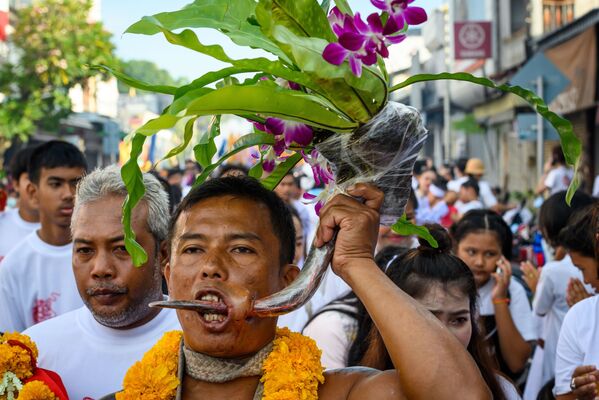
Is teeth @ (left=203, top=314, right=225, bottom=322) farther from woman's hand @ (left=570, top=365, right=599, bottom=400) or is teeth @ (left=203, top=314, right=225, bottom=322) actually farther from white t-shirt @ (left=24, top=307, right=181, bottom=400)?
woman's hand @ (left=570, top=365, right=599, bottom=400)

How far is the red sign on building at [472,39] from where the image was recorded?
2622 centimetres

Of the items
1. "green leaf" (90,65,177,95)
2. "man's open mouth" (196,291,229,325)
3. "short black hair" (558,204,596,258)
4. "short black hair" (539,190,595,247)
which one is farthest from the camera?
"short black hair" (539,190,595,247)

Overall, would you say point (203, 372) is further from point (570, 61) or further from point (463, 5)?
point (463, 5)

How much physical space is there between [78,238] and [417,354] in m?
1.84

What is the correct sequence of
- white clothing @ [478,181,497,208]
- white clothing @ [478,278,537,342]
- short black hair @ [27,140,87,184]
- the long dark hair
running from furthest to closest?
white clothing @ [478,181,497,208]
short black hair @ [27,140,87,184]
white clothing @ [478,278,537,342]
the long dark hair

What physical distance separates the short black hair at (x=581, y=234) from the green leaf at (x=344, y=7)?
3011 mm

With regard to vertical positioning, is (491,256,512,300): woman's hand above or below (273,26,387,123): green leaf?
below

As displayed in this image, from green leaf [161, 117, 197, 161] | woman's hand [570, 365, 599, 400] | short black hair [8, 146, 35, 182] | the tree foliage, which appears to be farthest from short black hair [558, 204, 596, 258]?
the tree foliage

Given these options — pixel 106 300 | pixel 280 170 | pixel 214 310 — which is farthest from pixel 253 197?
pixel 106 300

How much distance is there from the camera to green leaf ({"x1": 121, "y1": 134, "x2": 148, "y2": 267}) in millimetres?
2332

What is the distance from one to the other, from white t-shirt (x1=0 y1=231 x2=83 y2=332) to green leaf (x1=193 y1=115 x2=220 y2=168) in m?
2.41

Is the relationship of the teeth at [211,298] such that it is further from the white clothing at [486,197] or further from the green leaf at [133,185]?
the white clothing at [486,197]

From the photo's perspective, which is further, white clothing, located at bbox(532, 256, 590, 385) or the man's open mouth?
white clothing, located at bbox(532, 256, 590, 385)

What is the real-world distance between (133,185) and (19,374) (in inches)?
40.9
